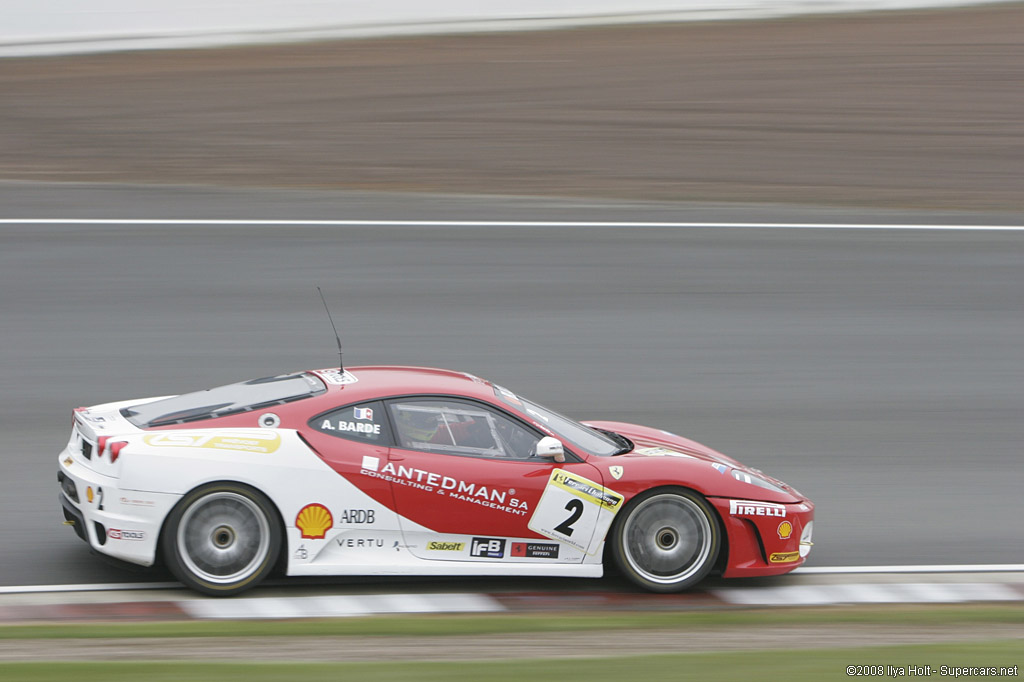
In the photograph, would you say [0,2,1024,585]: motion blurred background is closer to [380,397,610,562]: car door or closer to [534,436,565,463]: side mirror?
[380,397,610,562]: car door

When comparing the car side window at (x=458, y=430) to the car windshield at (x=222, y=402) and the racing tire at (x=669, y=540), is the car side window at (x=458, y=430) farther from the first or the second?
the racing tire at (x=669, y=540)

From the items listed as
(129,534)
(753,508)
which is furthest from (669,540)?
(129,534)

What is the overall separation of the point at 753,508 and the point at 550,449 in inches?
47.3

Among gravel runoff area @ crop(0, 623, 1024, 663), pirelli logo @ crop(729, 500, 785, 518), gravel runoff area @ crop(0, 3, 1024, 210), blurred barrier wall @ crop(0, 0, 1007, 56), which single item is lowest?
gravel runoff area @ crop(0, 623, 1024, 663)

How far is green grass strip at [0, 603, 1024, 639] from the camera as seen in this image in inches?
217

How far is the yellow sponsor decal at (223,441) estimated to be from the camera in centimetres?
602

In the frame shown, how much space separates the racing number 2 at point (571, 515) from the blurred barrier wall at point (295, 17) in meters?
14.4

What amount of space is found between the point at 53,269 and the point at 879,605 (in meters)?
8.89

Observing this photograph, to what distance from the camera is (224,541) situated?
6055mm

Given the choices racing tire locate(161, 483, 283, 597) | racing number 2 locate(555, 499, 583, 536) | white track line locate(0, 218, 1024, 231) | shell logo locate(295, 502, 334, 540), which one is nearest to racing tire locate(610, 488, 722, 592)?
racing number 2 locate(555, 499, 583, 536)

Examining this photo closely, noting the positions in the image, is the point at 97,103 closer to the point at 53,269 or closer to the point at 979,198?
the point at 53,269

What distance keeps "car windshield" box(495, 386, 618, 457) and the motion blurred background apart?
161cm

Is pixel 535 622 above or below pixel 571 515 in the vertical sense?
below

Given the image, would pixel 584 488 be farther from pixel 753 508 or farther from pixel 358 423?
pixel 358 423
